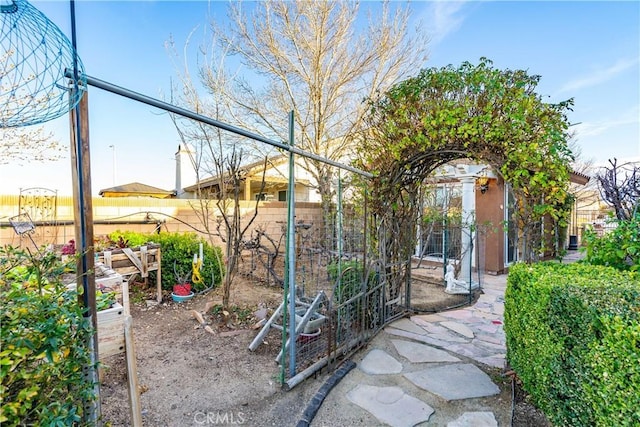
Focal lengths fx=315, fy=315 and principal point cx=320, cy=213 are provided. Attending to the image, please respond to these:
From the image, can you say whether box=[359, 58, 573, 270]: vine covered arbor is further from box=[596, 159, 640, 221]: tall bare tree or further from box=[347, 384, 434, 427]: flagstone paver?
box=[347, 384, 434, 427]: flagstone paver

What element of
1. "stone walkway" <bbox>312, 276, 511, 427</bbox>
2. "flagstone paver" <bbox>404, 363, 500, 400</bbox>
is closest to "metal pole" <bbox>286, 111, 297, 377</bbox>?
"stone walkway" <bbox>312, 276, 511, 427</bbox>

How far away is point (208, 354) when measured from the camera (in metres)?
3.05

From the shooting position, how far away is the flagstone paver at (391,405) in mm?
2164

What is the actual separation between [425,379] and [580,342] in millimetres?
1345

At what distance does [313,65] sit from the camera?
805 cm

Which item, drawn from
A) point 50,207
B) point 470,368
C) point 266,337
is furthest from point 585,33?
point 50,207

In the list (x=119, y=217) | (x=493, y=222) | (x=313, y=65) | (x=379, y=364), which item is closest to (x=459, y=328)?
(x=379, y=364)

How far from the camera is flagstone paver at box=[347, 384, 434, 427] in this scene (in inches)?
85.2

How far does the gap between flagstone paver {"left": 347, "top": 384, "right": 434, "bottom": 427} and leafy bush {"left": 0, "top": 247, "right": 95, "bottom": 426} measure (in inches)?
70.5

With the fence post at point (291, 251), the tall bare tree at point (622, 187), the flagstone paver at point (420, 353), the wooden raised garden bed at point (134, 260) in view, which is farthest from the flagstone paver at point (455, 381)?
the wooden raised garden bed at point (134, 260)

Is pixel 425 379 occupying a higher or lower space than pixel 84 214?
lower

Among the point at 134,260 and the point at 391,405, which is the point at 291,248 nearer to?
the point at 391,405

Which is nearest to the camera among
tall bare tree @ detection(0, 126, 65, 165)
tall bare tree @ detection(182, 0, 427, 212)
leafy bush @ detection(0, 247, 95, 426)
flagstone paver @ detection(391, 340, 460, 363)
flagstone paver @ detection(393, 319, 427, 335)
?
leafy bush @ detection(0, 247, 95, 426)

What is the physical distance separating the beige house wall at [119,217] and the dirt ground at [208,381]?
68.3 inches
